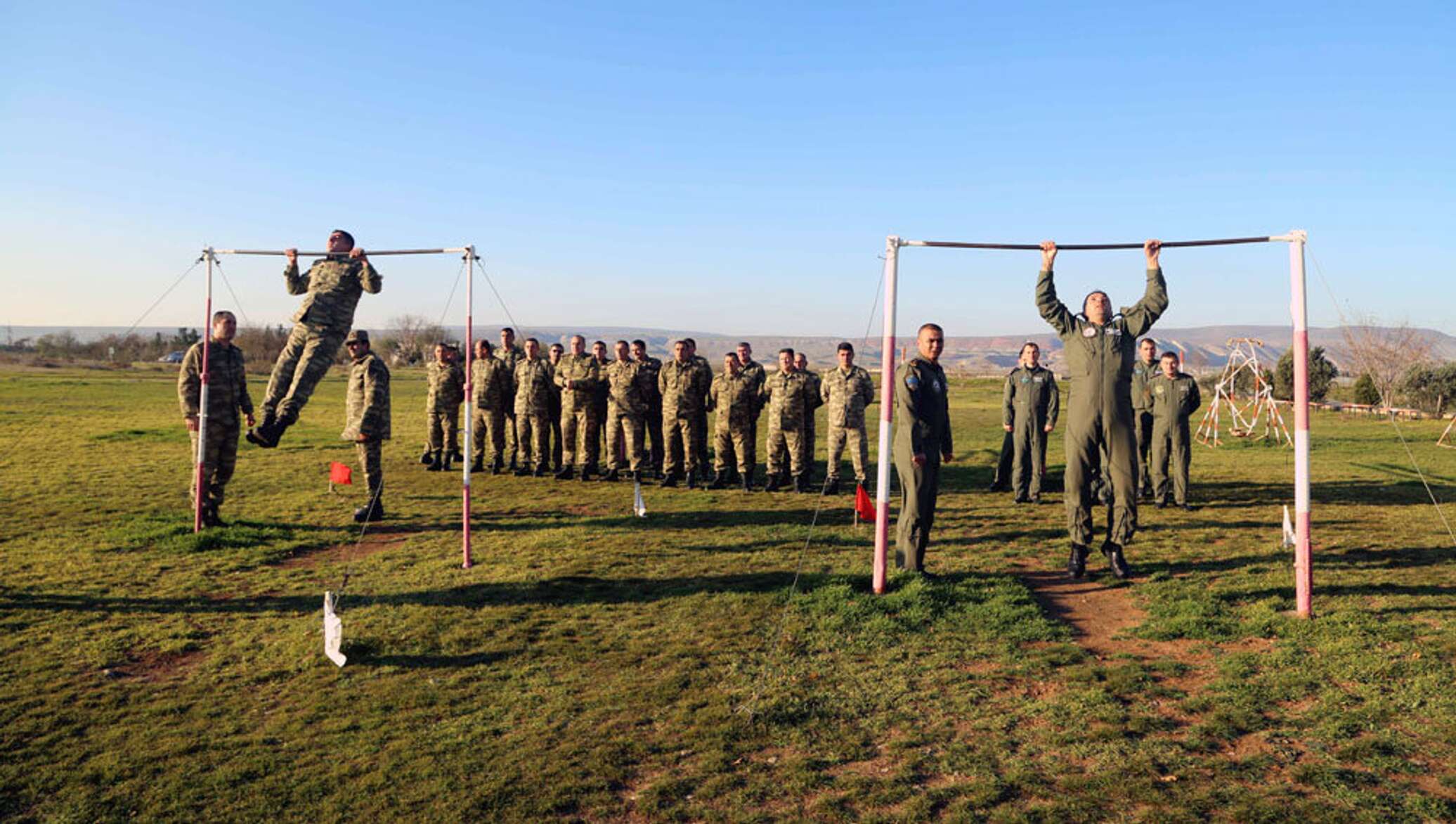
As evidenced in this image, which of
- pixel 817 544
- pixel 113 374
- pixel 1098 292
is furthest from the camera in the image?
pixel 113 374

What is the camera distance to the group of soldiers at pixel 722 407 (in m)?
7.88

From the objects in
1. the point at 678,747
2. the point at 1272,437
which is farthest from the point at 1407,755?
the point at 1272,437

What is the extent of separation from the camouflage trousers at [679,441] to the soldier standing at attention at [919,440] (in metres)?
6.40

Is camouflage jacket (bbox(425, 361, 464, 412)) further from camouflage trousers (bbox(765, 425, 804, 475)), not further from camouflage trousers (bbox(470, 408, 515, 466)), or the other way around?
camouflage trousers (bbox(765, 425, 804, 475))

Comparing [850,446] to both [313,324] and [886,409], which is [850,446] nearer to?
[886,409]

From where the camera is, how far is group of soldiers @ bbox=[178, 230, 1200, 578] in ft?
25.8

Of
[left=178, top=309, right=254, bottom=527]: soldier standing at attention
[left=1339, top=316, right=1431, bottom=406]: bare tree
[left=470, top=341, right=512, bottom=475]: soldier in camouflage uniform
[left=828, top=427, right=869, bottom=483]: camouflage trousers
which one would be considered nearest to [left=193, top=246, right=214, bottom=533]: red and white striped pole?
[left=178, top=309, right=254, bottom=527]: soldier standing at attention

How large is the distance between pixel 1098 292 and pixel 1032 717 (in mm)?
4217

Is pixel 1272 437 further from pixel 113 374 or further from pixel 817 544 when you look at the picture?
pixel 113 374

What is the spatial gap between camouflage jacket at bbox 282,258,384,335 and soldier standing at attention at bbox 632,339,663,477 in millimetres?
4794

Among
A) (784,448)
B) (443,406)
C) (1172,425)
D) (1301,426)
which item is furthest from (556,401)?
(1301,426)

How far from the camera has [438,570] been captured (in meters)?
8.68

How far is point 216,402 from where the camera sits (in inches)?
401

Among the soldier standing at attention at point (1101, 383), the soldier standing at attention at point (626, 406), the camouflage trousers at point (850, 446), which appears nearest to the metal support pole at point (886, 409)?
the soldier standing at attention at point (1101, 383)
